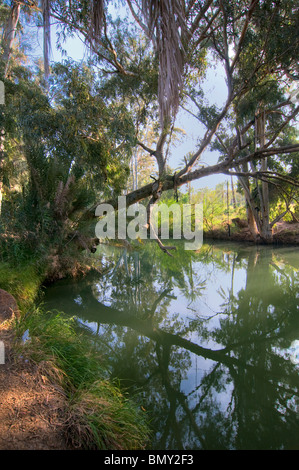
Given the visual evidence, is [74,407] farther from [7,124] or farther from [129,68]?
[129,68]

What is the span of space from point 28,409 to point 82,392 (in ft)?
1.34

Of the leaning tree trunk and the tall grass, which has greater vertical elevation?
the leaning tree trunk

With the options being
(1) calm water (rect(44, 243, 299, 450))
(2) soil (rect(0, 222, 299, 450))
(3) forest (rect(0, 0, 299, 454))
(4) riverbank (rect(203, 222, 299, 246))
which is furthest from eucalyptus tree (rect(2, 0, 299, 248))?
(4) riverbank (rect(203, 222, 299, 246))

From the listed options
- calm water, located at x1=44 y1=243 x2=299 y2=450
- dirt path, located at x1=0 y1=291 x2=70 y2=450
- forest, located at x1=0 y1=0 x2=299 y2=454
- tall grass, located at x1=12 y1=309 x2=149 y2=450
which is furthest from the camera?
forest, located at x1=0 y1=0 x2=299 y2=454

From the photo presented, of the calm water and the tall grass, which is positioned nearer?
the tall grass

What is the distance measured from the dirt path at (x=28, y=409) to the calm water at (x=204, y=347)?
0.74 m

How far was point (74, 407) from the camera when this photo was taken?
6.05 feet

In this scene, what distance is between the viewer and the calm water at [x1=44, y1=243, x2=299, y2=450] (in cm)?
217

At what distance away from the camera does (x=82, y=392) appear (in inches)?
80.9

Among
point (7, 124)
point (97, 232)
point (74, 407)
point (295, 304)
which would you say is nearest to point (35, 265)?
point (97, 232)

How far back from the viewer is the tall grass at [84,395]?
1.72 m

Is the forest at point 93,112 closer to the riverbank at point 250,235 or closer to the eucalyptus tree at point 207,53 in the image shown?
the eucalyptus tree at point 207,53

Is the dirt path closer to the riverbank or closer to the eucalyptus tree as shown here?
the eucalyptus tree

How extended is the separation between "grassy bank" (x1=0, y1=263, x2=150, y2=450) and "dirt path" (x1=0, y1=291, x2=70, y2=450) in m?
0.06
